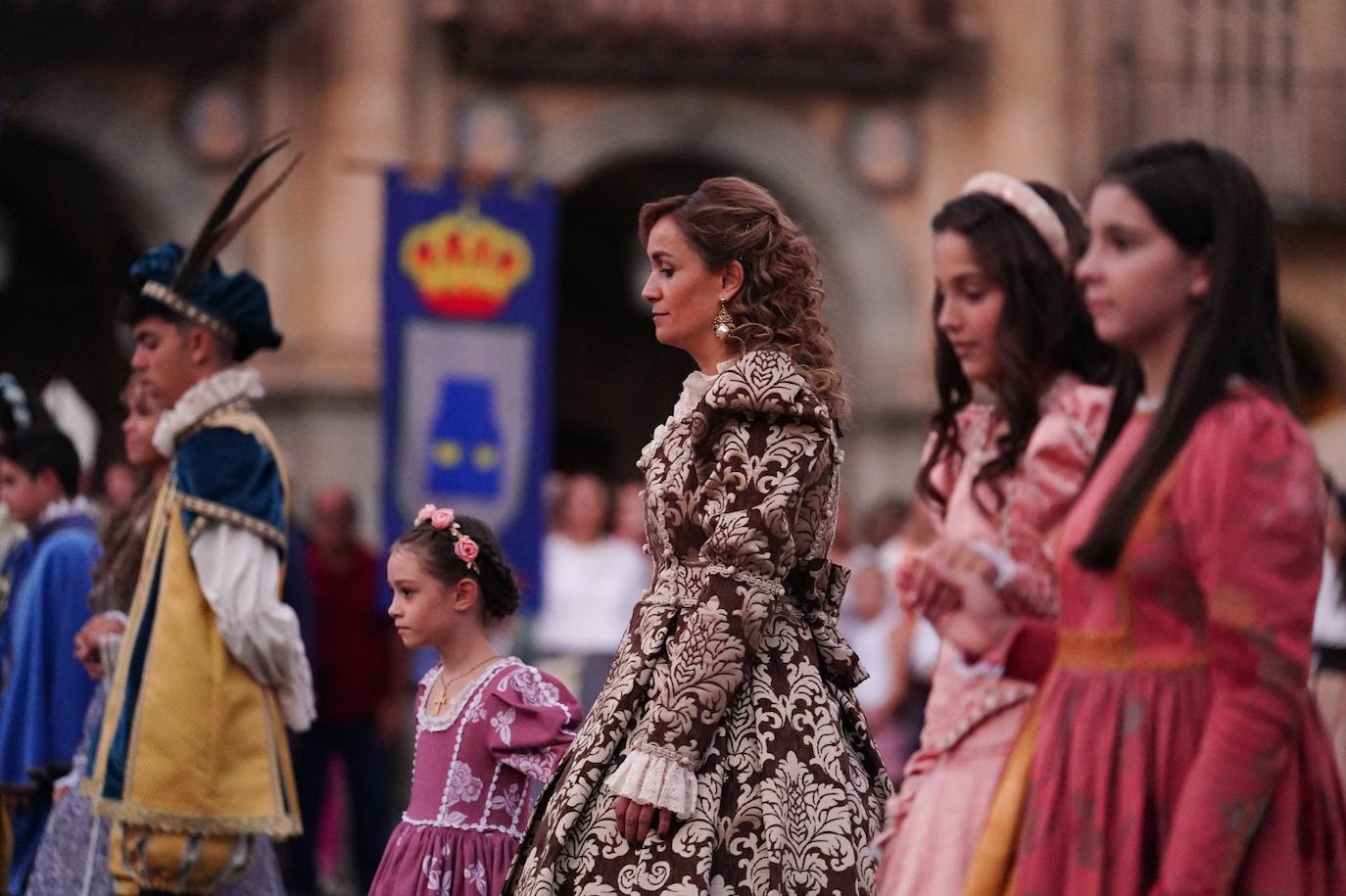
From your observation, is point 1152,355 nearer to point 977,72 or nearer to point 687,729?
point 687,729

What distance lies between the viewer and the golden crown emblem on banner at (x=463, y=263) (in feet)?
34.6

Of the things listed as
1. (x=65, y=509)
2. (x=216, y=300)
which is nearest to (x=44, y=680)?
(x=65, y=509)

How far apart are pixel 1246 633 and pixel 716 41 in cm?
1330

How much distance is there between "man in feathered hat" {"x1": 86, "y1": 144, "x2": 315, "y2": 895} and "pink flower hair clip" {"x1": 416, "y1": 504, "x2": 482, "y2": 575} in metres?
0.53

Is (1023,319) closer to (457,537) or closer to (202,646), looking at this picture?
(457,537)

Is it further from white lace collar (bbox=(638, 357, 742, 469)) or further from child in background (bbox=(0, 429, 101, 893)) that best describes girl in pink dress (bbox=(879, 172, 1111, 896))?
child in background (bbox=(0, 429, 101, 893))

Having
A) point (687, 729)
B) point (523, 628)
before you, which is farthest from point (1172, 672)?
point (523, 628)

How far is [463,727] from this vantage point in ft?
16.3

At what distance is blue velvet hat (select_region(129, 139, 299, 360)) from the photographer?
572 cm

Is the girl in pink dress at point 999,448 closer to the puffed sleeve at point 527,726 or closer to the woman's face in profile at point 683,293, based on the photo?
the woman's face in profile at point 683,293

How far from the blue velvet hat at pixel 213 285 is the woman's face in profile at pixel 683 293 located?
156 centimetres

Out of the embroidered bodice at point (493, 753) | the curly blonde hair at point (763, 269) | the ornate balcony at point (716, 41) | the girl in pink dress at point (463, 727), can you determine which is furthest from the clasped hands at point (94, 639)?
the ornate balcony at point (716, 41)

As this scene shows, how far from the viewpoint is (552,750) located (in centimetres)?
493

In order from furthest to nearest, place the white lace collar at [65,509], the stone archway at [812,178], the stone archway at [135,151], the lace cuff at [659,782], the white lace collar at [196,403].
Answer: the stone archway at [812,178]
the stone archway at [135,151]
the white lace collar at [65,509]
the white lace collar at [196,403]
the lace cuff at [659,782]
